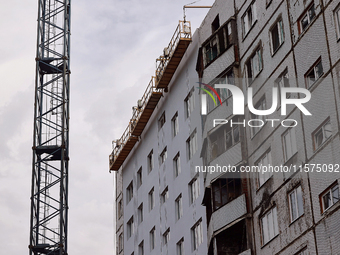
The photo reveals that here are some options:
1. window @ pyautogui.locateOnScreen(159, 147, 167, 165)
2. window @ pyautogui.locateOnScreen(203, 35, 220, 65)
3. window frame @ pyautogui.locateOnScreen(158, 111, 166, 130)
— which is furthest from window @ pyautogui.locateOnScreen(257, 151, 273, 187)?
window frame @ pyautogui.locateOnScreen(158, 111, 166, 130)

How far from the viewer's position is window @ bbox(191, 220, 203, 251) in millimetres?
45688

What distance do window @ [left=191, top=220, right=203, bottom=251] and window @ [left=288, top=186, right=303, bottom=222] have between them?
43.6ft

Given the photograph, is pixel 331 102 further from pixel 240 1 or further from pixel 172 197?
pixel 172 197

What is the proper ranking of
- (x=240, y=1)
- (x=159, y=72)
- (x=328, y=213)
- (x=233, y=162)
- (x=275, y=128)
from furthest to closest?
(x=159, y=72) → (x=240, y=1) → (x=233, y=162) → (x=275, y=128) → (x=328, y=213)

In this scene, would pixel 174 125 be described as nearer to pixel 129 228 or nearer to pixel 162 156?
pixel 162 156

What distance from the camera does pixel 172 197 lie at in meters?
51.8

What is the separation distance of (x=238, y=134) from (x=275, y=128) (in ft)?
14.6

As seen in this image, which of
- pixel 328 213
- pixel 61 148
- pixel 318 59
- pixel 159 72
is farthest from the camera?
pixel 61 148

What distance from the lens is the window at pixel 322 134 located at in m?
30.6

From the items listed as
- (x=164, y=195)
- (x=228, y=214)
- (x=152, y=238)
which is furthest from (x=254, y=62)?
(x=152, y=238)

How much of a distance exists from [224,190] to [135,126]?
75.3ft

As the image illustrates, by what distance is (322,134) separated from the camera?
31250 millimetres

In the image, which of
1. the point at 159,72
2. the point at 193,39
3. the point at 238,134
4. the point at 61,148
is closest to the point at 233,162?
the point at 238,134

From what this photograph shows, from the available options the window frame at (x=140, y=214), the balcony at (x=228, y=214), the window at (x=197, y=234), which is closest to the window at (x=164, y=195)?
the window frame at (x=140, y=214)
